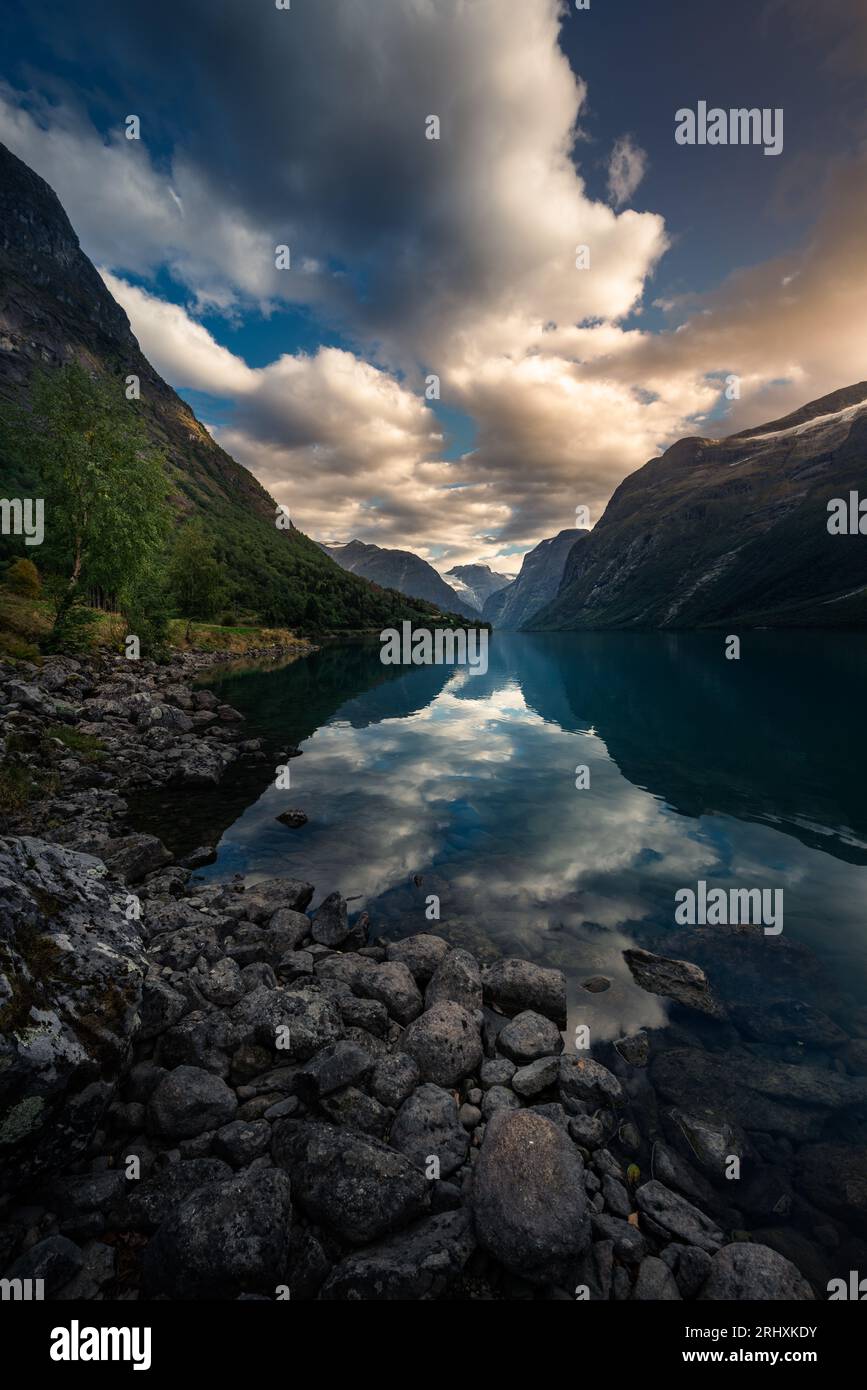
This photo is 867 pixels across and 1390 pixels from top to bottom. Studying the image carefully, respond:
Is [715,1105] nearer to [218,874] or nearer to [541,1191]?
[541,1191]

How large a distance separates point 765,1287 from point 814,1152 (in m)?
3.60

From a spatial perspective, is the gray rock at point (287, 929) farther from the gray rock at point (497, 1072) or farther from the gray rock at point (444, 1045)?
the gray rock at point (497, 1072)

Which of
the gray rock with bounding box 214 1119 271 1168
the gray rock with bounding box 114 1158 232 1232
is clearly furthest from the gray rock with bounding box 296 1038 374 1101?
the gray rock with bounding box 114 1158 232 1232

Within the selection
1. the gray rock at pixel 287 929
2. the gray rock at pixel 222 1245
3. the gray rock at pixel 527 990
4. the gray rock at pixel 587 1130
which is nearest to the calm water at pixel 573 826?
the gray rock at pixel 527 990

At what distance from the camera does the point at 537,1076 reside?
29.6ft

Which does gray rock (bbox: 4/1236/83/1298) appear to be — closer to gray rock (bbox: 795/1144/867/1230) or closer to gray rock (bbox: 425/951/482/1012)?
gray rock (bbox: 425/951/482/1012)

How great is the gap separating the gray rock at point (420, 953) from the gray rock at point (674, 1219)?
583 centimetres

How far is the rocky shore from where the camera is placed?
5.67 metres

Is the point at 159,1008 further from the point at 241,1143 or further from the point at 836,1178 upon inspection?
the point at 836,1178

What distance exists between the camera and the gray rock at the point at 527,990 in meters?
11.3

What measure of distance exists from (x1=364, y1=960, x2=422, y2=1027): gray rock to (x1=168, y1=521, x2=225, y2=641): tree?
9612 cm
